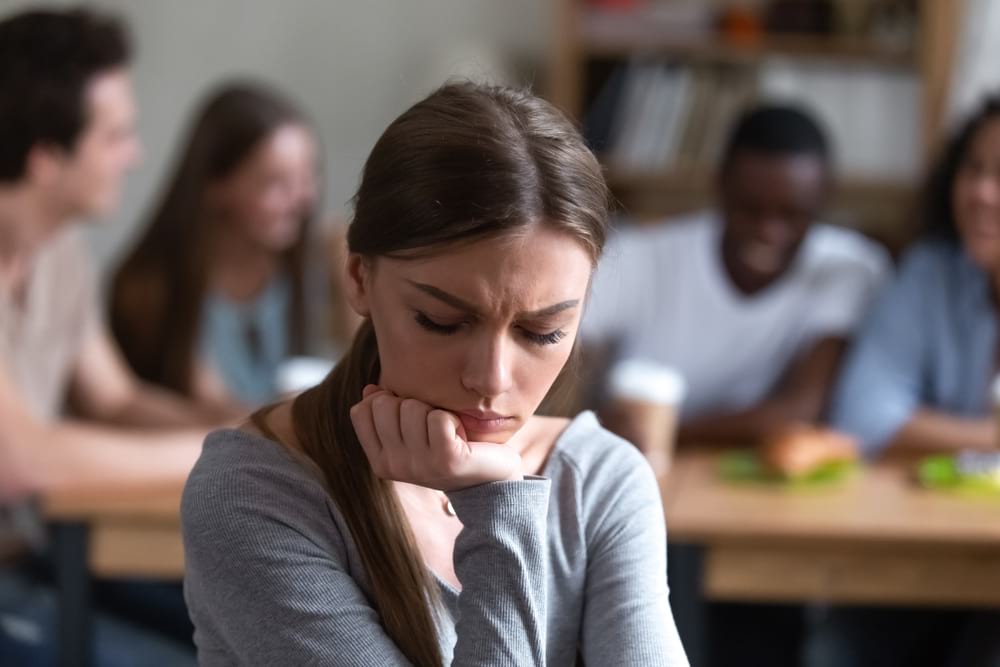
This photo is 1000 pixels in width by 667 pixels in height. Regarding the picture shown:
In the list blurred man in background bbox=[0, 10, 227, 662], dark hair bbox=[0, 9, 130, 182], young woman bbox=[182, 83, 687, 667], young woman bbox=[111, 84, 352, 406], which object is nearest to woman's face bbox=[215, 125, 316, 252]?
young woman bbox=[111, 84, 352, 406]

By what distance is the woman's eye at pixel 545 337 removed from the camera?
0.96 m

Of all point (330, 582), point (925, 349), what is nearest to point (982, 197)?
point (925, 349)

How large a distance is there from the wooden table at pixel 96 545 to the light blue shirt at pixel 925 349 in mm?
1204

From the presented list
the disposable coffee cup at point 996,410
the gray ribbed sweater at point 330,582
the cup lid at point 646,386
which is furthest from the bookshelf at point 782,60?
the gray ribbed sweater at point 330,582

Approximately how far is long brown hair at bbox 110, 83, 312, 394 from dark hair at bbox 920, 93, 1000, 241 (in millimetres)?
1247

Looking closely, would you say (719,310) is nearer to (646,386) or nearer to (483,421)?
(646,386)

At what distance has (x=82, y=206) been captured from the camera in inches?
91.1

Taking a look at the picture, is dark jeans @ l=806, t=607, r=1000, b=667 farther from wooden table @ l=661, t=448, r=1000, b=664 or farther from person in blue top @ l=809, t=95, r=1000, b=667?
wooden table @ l=661, t=448, r=1000, b=664

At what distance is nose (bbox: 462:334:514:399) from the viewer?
3.09ft

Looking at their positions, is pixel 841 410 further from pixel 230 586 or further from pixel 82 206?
pixel 230 586

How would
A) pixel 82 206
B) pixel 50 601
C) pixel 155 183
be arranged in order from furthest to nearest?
pixel 155 183 < pixel 82 206 < pixel 50 601

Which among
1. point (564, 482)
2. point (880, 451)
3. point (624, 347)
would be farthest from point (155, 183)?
point (564, 482)

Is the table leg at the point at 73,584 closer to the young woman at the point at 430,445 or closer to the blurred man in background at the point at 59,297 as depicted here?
the blurred man in background at the point at 59,297

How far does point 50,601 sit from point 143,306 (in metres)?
0.69
